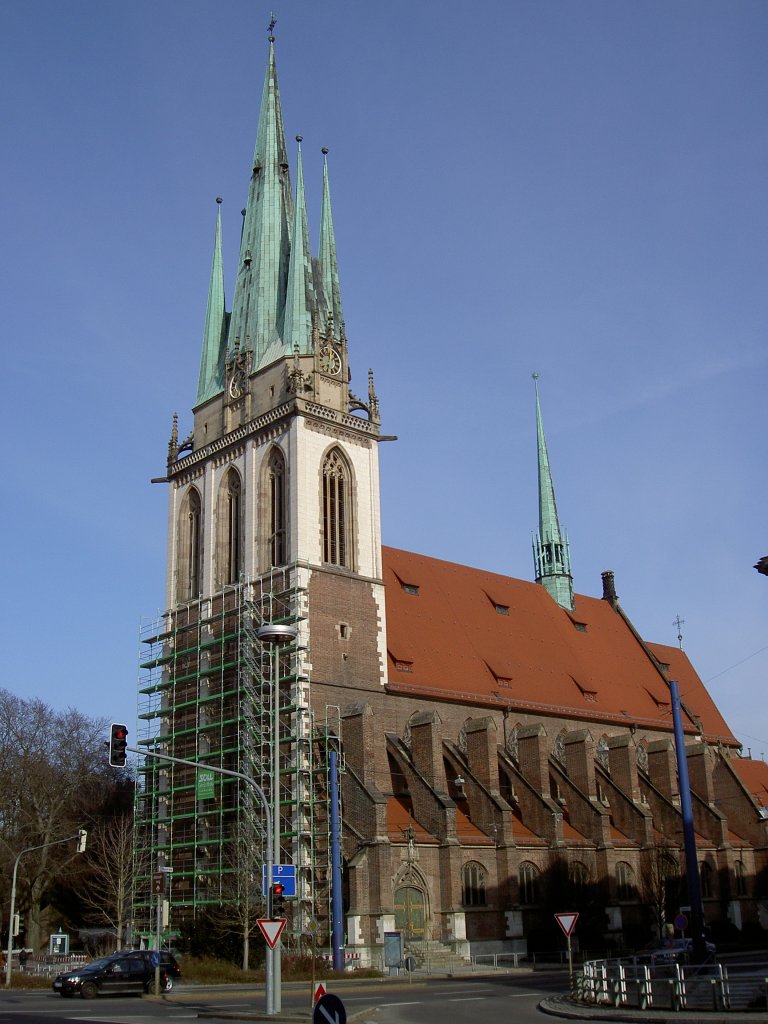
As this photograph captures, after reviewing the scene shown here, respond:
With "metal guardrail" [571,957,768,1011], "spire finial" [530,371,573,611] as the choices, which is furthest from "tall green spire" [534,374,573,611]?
"metal guardrail" [571,957,768,1011]

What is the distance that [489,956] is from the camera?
41.8m

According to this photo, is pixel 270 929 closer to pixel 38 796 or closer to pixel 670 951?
pixel 670 951

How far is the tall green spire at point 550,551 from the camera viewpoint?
227 feet

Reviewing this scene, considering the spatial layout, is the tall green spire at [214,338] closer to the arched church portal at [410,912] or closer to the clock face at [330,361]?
the clock face at [330,361]

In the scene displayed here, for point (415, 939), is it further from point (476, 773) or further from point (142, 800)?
point (142, 800)

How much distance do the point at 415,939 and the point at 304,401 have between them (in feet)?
72.1

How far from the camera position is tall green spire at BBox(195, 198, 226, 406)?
54.5m

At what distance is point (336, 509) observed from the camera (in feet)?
160

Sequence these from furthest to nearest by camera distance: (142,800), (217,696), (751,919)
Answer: (751,919)
(142,800)
(217,696)

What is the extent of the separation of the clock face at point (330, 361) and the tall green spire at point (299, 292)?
824mm

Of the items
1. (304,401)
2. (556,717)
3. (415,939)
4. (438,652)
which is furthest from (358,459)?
(415,939)

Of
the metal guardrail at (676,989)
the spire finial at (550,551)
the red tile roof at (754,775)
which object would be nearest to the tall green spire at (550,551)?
the spire finial at (550,551)

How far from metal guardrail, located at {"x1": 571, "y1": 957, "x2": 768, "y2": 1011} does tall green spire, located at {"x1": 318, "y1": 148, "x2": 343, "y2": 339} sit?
3462 centimetres

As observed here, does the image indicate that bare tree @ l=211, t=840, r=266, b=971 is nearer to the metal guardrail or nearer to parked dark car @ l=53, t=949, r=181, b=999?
parked dark car @ l=53, t=949, r=181, b=999
